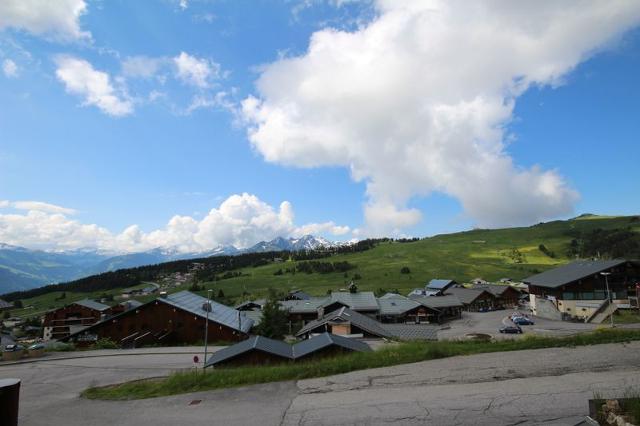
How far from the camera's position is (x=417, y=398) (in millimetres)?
12445

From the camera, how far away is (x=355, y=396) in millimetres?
13172

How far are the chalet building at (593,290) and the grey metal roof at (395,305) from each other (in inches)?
1059

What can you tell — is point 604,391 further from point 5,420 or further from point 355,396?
point 5,420

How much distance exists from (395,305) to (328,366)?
74686 millimetres

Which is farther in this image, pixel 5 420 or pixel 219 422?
pixel 219 422

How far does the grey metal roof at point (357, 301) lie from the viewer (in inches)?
3324

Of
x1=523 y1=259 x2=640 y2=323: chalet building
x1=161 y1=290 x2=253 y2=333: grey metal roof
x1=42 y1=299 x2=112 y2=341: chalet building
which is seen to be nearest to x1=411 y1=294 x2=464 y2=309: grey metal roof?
x1=523 y1=259 x2=640 y2=323: chalet building

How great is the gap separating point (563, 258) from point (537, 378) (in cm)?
20746

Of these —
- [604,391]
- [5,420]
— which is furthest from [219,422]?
[604,391]

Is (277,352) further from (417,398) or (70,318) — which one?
(70,318)

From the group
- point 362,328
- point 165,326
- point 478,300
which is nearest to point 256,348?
point 362,328

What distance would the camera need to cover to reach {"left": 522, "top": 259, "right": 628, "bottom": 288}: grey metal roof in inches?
2621

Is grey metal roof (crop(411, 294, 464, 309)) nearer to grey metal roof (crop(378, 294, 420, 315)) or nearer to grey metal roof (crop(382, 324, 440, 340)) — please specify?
grey metal roof (crop(378, 294, 420, 315))

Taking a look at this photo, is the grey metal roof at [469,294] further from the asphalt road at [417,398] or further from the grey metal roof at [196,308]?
the asphalt road at [417,398]
